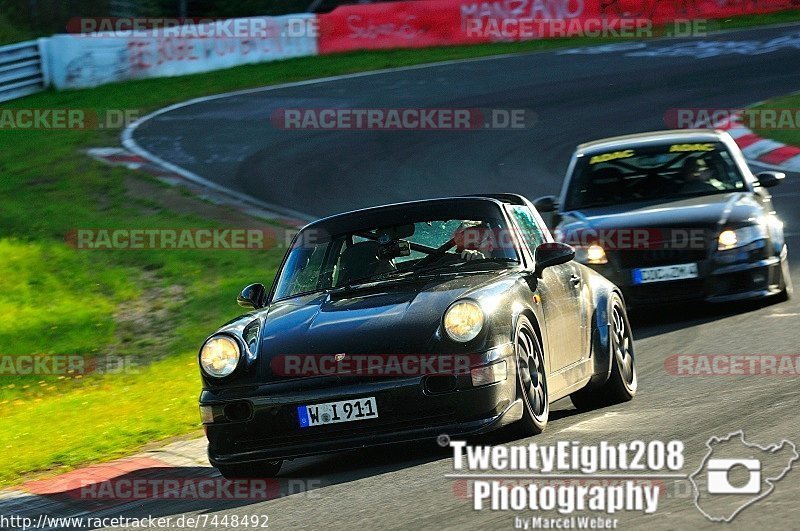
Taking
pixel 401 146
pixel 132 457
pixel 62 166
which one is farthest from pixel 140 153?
pixel 132 457

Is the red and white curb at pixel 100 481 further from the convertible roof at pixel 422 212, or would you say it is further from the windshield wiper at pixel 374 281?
the convertible roof at pixel 422 212

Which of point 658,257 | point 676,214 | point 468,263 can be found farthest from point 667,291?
point 468,263

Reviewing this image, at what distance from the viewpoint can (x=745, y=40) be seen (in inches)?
1153

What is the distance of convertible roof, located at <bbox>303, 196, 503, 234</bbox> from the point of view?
796 centimetres

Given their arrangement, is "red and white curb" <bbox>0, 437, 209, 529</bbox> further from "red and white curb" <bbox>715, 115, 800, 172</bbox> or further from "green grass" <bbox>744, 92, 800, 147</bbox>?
"green grass" <bbox>744, 92, 800, 147</bbox>

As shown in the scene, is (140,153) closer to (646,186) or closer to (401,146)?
(401,146)

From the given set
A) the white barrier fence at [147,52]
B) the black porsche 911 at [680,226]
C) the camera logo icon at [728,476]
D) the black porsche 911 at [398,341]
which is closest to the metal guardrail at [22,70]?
the white barrier fence at [147,52]

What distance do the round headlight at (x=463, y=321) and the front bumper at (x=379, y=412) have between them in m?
0.13

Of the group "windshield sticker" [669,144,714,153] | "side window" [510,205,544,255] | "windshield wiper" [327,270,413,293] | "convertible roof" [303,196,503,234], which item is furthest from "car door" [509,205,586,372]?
"windshield sticker" [669,144,714,153]

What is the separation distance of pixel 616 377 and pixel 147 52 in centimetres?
2063

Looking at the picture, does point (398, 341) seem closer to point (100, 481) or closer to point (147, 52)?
point (100, 481)

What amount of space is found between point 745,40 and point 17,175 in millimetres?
15899

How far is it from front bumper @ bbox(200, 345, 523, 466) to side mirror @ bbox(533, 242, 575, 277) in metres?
1.02

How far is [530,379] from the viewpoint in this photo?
23.1 ft
